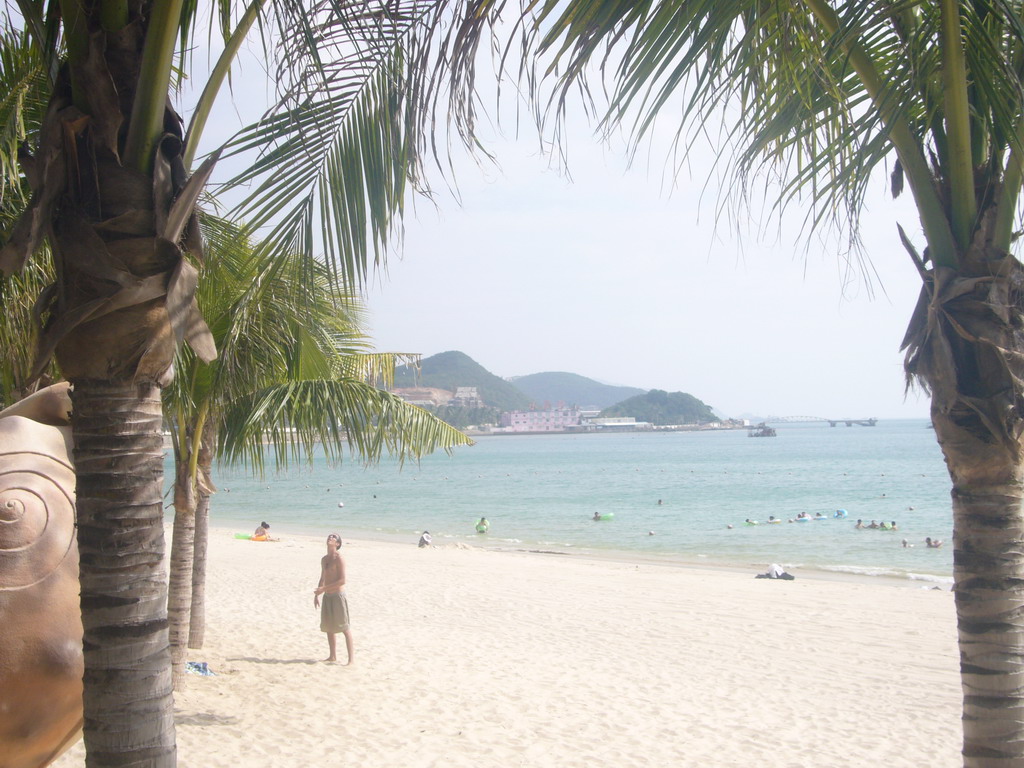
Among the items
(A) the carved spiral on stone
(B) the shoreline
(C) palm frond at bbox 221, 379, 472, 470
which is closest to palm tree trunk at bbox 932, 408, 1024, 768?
(A) the carved spiral on stone

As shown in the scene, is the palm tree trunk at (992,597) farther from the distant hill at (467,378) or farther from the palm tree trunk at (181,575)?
the distant hill at (467,378)

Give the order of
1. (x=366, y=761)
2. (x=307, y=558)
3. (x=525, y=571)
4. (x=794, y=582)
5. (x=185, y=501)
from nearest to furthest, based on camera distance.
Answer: (x=366, y=761)
(x=185, y=501)
(x=794, y=582)
(x=525, y=571)
(x=307, y=558)

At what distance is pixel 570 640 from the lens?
36.3 feet

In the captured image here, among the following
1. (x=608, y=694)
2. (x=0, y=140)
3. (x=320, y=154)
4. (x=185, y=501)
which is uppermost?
(x=0, y=140)

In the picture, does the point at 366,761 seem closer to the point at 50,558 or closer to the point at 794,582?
the point at 50,558

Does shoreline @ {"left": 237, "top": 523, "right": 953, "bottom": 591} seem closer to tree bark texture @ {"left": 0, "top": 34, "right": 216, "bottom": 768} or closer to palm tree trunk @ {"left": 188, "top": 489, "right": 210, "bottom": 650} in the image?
palm tree trunk @ {"left": 188, "top": 489, "right": 210, "bottom": 650}

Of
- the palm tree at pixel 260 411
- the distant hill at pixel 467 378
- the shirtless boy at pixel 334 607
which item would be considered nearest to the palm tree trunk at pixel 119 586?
the palm tree at pixel 260 411

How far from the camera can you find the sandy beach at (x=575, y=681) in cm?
644

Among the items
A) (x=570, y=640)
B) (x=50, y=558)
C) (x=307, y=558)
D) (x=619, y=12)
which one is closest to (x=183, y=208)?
(x=619, y=12)

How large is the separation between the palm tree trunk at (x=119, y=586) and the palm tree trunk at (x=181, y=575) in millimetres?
5253

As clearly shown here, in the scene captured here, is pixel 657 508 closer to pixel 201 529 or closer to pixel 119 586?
pixel 201 529

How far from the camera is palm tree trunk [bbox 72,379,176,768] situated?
7.06 feet

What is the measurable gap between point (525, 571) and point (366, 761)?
14037mm

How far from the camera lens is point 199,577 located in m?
8.41
